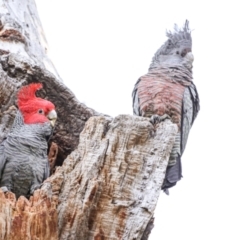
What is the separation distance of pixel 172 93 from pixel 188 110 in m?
0.16

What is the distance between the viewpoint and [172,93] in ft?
14.2

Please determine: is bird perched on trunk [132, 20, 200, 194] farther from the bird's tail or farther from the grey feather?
the grey feather

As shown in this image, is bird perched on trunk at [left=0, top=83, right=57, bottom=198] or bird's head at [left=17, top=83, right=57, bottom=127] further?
bird's head at [left=17, top=83, right=57, bottom=127]

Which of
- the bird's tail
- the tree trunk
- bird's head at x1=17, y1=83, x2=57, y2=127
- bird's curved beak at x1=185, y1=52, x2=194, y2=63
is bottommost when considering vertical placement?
the tree trunk

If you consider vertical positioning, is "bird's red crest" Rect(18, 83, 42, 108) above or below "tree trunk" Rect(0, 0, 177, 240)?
above

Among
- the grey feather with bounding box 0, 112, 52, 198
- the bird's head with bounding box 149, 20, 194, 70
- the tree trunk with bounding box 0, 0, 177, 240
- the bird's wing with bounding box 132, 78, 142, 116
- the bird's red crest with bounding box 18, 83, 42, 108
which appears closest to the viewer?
the tree trunk with bounding box 0, 0, 177, 240

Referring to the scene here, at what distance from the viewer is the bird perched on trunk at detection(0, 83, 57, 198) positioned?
3.36 metres

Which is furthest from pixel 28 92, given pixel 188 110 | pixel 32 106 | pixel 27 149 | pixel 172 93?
pixel 188 110

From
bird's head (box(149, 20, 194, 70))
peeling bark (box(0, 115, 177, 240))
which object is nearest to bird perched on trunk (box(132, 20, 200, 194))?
bird's head (box(149, 20, 194, 70))

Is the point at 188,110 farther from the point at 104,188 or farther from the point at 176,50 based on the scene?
the point at 104,188

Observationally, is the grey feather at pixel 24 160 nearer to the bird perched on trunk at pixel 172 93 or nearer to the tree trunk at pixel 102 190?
the tree trunk at pixel 102 190

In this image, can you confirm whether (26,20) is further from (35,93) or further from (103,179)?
(103,179)

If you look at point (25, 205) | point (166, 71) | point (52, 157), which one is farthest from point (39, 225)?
point (166, 71)

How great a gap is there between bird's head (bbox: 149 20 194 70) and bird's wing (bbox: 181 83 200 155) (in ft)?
1.01
